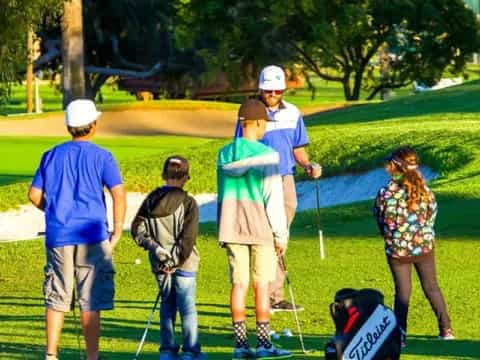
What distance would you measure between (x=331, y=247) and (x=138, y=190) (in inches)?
421

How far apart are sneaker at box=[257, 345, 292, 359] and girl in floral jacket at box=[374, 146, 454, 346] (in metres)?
1.09

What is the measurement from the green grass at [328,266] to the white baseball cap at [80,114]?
2.04 meters

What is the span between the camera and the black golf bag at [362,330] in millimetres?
8984

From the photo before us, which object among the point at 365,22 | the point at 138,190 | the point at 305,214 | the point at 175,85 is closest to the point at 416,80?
the point at 365,22

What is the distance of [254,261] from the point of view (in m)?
10.4

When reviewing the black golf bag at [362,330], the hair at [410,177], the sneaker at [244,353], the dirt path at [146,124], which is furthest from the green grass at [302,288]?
the dirt path at [146,124]

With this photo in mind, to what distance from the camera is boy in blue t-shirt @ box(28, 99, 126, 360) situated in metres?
9.45

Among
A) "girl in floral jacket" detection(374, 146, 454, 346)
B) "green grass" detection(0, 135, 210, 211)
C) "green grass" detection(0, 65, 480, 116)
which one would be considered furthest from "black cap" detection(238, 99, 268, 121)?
"green grass" detection(0, 65, 480, 116)

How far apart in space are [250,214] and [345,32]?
137 feet

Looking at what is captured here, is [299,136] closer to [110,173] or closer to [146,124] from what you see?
[110,173]

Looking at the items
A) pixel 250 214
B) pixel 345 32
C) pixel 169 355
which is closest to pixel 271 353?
pixel 169 355

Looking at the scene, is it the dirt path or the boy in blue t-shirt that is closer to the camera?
the boy in blue t-shirt

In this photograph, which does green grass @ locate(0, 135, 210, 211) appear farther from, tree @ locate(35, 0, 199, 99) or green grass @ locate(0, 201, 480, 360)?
tree @ locate(35, 0, 199, 99)

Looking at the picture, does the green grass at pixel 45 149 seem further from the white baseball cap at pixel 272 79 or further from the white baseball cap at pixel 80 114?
the white baseball cap at pixel 80 114
